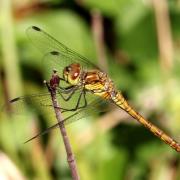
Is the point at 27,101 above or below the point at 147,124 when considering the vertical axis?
above

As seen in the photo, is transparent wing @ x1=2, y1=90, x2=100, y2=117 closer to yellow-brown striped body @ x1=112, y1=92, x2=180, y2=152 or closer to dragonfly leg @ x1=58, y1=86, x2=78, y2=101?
dragonfly leg @ x1=58, y1=86, x2=78, y2=101

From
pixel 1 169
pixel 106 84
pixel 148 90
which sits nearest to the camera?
pixel 1 169

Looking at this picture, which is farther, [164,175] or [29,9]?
[29,9]

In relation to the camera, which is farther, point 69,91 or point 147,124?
point 147,124

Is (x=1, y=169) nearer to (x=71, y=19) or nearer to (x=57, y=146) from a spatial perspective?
(x=57, y=146)

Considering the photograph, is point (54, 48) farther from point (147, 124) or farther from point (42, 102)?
point (147, 124)

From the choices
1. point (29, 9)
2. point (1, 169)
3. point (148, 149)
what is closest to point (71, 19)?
point (29, 9)

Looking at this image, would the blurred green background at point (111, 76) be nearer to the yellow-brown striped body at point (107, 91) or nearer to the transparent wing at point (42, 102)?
the yellow-brown striped body at point (107, 91)

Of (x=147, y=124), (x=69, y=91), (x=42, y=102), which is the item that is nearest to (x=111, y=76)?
(x=147, y=124)
